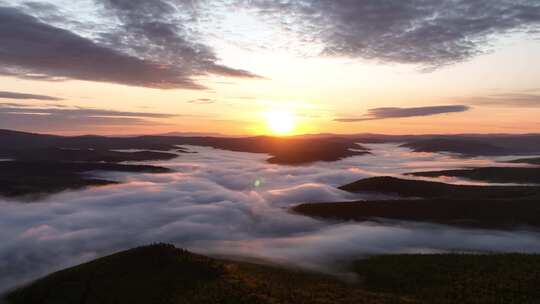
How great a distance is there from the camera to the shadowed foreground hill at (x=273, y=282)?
40875 millimetres

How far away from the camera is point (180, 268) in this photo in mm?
48125

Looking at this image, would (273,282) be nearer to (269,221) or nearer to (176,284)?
(176,284)

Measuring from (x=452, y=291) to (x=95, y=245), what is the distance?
7161cm

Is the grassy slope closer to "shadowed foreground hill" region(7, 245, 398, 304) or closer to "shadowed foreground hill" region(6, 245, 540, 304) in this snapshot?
"shadowed foreground hill" region(6, 245, 540, 304)

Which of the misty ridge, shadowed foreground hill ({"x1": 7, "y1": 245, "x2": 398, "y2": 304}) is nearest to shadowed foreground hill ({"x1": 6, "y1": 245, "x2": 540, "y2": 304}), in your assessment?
shadowed foreground hill ({"x1": 7, "y1": 245, "x2": 398, "y2": 304})

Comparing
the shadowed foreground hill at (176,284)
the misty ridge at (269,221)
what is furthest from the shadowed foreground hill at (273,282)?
the misty ridge at (269,221)

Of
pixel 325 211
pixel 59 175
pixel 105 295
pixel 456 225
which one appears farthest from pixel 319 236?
pixel 59 175

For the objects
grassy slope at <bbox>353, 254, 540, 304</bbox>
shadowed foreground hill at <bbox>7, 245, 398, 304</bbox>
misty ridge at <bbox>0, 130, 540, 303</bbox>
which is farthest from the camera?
misty ridge at <bbox>0, 130, 540, 303</bbox>

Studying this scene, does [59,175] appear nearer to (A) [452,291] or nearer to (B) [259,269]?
(B) [259,269]

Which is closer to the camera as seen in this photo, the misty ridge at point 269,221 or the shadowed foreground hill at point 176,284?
the shadowed foreground hill at point 176,284

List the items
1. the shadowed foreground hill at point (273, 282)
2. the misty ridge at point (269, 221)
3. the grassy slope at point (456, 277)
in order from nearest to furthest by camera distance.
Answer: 1. the shadowed foreground hill at point (273, 282)
2. the grassy slope at point (456, 277)
3. the misty ridge at point (269, 221)

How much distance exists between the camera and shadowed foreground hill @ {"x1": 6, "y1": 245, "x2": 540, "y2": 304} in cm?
4088

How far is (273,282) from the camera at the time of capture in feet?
150

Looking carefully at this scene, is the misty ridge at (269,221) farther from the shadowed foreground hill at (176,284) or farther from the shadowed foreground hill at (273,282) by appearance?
the shadowed foreground hill at (176,284)
